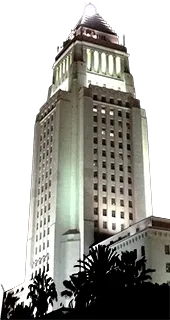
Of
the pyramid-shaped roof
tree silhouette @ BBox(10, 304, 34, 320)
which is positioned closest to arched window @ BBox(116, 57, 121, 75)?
the pyramid-shaped roof

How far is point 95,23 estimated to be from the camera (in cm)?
11138

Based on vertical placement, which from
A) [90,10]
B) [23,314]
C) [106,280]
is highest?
[90,10]

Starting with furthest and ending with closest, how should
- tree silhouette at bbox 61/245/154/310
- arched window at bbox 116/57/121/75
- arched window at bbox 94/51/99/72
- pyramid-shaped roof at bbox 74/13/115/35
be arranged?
1. pyramid-shaped roof at bbox 74/13/115/35
2. arched window at bbox 116/57/121/75
3. arched window at bbox 94/51/99/72
4. tree silhouette at bbox 61/245/154/310

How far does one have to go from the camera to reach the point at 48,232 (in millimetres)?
86812

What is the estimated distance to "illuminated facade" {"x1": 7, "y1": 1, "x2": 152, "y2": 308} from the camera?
274 feet

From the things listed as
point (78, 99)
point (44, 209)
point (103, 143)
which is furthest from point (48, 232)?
point (78, 99)

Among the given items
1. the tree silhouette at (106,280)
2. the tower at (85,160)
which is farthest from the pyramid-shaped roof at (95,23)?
the tree silhouette at (106,280)

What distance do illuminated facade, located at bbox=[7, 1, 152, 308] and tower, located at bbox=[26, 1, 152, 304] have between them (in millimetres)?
159

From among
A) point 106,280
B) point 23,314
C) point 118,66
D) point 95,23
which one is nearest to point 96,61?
point 118,66

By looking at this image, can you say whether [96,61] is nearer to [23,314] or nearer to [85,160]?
[85,160]

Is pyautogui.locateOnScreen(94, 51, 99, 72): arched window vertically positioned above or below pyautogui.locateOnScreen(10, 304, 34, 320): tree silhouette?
above

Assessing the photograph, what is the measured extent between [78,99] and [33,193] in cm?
1955

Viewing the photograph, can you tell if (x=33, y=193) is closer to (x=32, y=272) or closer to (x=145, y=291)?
(x=32, y=272)

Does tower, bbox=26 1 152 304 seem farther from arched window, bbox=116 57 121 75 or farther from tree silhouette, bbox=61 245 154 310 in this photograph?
tree silhouette, bbox=61 245 154 310
